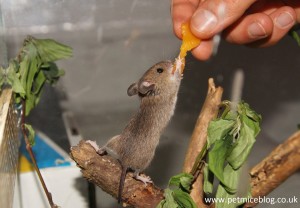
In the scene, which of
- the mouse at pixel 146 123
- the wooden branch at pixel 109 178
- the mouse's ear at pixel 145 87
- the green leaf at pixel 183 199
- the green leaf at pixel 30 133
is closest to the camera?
the green leaf at pixel 183 199

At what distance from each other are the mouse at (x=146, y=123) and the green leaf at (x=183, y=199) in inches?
7.3

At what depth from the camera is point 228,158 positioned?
3.50ft

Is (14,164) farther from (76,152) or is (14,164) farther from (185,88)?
(185,88)

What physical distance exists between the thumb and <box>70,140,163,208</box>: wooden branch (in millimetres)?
514

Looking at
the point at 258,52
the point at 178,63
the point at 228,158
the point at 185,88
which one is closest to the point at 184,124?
the point at 185,88

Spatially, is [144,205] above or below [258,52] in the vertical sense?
below

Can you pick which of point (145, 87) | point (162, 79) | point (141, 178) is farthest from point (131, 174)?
point (162, 79)

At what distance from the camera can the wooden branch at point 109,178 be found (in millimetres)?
1351

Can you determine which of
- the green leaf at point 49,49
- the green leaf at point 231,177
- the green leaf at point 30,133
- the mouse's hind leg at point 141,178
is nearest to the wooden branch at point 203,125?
the mouse's hind leg at point 141,178

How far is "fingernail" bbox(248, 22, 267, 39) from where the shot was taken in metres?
1.74

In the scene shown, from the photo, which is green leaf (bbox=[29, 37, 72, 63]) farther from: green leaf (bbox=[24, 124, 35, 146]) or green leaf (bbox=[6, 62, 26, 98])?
green leaf (bbox=[24, 124, 35, 146])

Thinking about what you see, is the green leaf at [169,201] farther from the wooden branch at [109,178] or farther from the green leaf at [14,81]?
the green leaf at [14,81]

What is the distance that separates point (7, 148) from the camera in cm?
155

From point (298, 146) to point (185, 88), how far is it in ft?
4.71
